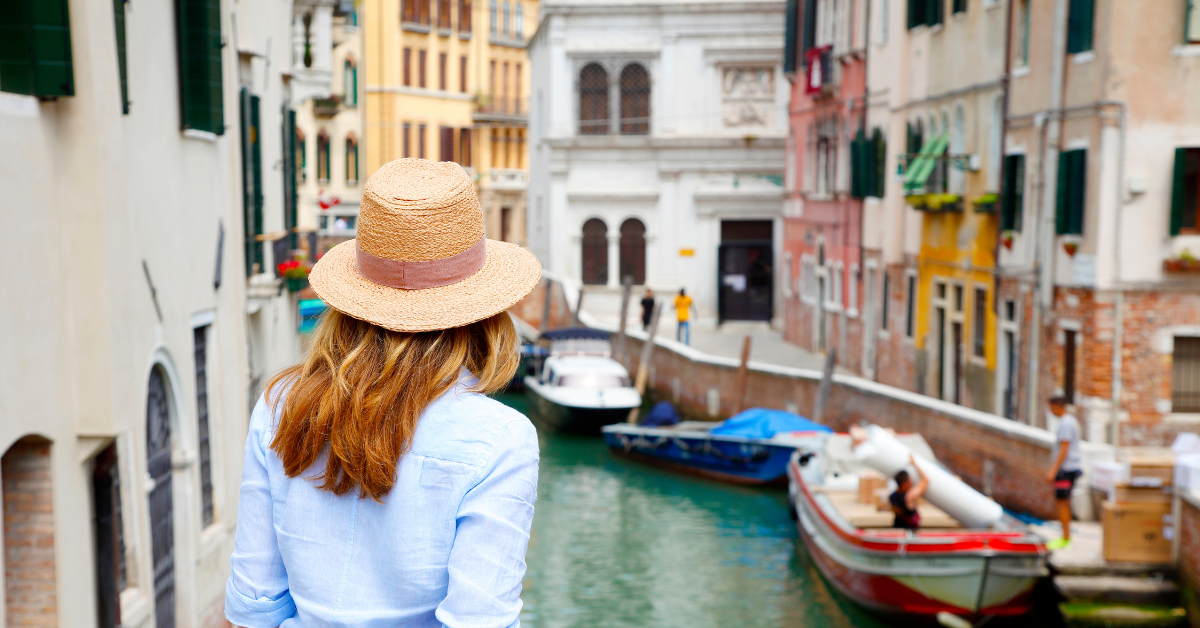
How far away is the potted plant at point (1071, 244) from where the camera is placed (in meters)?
12.4

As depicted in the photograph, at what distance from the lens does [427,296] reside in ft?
5.55

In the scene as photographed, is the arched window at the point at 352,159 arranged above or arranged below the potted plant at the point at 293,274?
above

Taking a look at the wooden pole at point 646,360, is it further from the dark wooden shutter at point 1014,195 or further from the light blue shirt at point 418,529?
the light blue shirt at point 418,529

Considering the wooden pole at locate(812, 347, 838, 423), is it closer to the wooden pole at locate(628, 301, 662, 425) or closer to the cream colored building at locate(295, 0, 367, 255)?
the wooden pole at locate(628, 301, 662, 425)

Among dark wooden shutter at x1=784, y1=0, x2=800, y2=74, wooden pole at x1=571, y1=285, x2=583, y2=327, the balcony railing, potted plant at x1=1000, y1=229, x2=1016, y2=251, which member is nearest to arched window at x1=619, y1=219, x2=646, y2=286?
wooden pole at x1=571, y1=285, x2=583, y2=327

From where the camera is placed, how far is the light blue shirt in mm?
1551

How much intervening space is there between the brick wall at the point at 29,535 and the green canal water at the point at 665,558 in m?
5.73

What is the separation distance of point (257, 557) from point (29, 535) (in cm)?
420

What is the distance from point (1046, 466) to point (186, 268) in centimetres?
751

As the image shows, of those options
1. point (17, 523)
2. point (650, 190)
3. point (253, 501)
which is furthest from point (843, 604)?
point (650, 190)

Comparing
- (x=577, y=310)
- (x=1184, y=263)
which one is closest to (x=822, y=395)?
(x=1184, y=263)

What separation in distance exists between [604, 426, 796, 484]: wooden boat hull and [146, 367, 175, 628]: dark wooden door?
966 cm

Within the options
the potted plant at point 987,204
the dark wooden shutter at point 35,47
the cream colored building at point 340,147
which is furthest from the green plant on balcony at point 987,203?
the cream colored building at point 340,147

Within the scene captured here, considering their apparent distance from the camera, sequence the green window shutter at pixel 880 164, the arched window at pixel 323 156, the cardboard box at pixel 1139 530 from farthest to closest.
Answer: the arched window at pixel 323 156 < the green window shutter at pixel 880 164 < the cardboard box at pixel 1139 530
